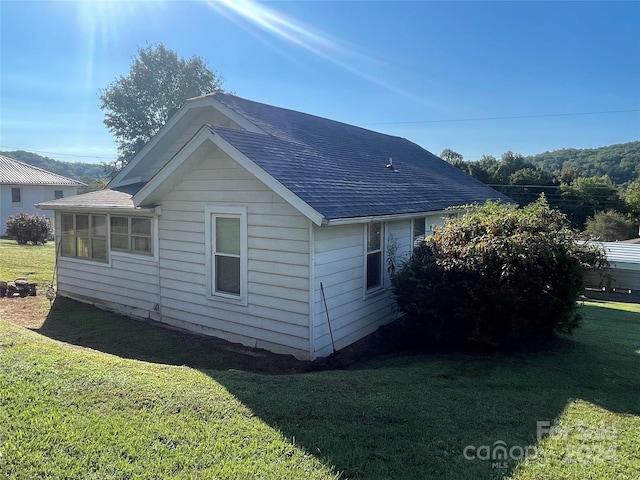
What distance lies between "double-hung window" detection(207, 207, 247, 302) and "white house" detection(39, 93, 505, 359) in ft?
0.07

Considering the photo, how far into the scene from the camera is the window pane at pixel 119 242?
10.7 meters

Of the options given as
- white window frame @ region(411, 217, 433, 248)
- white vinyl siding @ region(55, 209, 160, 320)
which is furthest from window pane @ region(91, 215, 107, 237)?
white window frame @ region(411, 217, 433, 248)

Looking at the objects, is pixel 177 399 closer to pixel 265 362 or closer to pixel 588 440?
pixel 265 362

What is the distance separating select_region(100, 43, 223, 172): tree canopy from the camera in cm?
4653

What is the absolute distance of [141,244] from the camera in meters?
10.3

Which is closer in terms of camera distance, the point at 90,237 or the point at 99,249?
the point at 99,249

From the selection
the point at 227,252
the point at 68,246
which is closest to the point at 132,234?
the point at 68,246

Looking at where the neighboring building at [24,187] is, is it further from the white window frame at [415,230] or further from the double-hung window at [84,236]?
the white window frame at [415,230]

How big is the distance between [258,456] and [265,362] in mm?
3872

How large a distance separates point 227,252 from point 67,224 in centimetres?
633

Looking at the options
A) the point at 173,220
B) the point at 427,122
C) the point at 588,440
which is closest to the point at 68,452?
the point at 588,440

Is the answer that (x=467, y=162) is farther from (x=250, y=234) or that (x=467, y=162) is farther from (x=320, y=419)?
(x=320, y=419)

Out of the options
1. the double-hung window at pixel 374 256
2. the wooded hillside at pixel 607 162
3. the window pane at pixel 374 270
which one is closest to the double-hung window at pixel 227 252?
the double-hung window at pixel 374 256

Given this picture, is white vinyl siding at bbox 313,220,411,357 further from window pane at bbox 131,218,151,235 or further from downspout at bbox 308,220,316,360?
window pane at bbox 131,218,151,235
